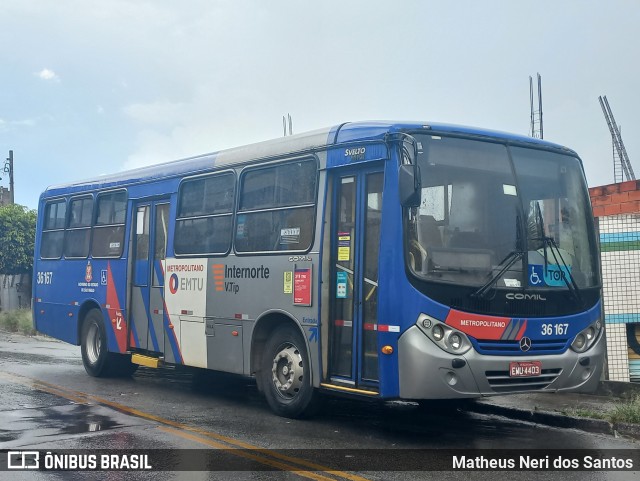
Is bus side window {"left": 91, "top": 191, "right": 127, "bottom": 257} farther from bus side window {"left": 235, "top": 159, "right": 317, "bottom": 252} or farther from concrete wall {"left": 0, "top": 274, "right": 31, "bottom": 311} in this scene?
concrete wall {"left": 0, "top": 274, "right": 31, "bottom": 311}

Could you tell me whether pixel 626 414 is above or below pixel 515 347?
below

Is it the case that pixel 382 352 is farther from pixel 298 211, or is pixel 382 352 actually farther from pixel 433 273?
pixel 298 211

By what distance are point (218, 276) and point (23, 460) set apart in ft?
13.6

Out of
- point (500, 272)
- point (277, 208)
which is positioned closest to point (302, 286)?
point (277, 208)

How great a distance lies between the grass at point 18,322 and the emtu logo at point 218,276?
56.7 feet

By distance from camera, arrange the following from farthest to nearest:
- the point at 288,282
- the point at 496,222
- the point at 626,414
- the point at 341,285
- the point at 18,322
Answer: the point at 18,322, the point at 288,282, the point at 626,414, the point at 341,285, the point at 496,222

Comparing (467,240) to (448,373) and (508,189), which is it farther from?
(448,373)

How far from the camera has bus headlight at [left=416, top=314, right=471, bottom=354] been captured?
8.03m

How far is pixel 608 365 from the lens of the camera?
1206cm

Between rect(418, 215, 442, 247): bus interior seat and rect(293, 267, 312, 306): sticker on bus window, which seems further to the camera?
rect(293, 267, 312, 306): sticker on bus window

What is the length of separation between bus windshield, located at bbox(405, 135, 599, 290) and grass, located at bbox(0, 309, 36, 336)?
826 inches

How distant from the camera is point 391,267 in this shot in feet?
27.1

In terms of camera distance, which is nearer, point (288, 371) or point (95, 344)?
point (288, 371)

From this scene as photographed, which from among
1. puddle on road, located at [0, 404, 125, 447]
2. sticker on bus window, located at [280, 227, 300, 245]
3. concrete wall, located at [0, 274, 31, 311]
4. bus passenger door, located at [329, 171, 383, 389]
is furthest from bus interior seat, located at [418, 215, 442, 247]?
concrete wall, located at [0, 274, 31, 311]
